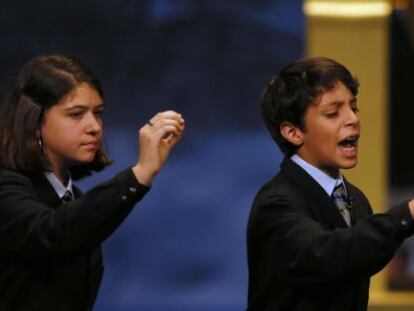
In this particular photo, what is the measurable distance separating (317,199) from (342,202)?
0.10m

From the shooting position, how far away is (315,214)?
2896 mm

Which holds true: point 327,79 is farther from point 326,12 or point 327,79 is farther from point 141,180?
point 326,12

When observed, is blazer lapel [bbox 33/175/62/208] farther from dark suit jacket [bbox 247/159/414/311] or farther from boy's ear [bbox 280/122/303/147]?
boy's ear [bbox 280/122/303/147]

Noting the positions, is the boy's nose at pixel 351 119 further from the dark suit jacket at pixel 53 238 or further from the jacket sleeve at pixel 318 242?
the dark suit jacket at pixel 53 238

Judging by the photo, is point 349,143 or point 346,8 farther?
point 346,8

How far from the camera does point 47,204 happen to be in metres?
2.93

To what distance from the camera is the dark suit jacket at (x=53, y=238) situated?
2662mm

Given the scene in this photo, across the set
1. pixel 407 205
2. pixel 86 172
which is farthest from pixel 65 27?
pixel 407 205

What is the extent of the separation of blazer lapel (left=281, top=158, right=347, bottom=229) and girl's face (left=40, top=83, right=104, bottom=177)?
487mm

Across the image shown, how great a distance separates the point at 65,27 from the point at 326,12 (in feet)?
3.75

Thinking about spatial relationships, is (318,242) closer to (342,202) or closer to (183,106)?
(342,202)

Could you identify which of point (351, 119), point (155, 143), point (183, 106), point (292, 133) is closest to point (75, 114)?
point (155, 143)

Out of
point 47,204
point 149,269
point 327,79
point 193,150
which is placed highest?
point 327,79

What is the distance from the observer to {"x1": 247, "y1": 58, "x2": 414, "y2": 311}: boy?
263 centimetres
